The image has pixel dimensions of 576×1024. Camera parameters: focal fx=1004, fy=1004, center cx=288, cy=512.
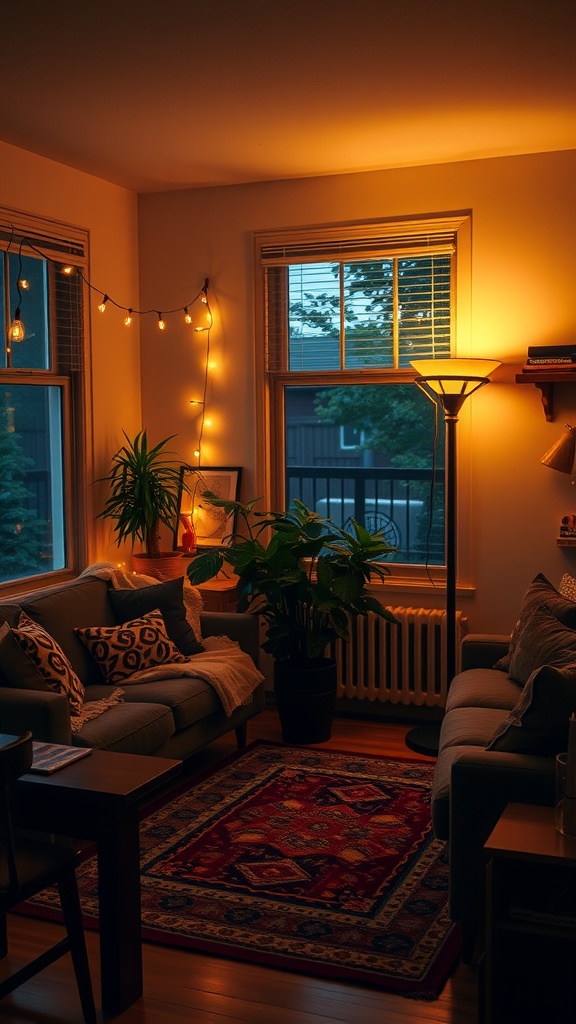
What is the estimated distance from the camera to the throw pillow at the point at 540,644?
3532 millimetres

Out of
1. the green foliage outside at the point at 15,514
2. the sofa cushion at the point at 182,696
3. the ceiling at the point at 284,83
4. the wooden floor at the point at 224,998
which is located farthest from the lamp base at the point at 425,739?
the ceiling at the point at 284,83

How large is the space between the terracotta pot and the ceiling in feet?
6.70

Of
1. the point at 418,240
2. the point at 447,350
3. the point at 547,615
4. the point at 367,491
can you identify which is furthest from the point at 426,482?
the point at 547,615

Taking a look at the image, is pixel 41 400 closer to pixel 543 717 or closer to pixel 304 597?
pixel 304 597

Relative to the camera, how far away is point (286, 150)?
486cm

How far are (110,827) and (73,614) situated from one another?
6.19ft

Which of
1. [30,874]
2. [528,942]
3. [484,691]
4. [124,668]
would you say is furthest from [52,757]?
[484,691]

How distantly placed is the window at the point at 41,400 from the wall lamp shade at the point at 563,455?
242 cm

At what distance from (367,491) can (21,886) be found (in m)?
3.46

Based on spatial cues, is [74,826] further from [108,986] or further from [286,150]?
[286,150]

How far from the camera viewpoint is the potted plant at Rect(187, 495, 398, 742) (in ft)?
16.0

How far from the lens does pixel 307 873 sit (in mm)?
3525

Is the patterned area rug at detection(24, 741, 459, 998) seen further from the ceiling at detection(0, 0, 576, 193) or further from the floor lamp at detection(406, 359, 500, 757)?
the ceiling at detection(0, 0, 576, 193)

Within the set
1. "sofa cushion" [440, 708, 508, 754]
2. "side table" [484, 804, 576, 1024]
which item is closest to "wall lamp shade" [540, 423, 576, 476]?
"sofa cushion" [440, 708, 508, 754]
